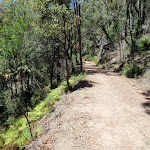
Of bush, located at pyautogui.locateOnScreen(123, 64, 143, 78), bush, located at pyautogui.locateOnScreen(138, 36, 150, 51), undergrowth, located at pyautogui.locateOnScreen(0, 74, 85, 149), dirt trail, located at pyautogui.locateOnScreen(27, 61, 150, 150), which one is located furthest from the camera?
bush, located at pyautogui.locateOnScreen(138, 36, 150, 51)

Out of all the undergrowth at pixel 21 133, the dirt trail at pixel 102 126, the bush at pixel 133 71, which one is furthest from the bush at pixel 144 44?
the undergrowth at pixel 21 133

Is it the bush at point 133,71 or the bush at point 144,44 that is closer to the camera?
the bush at point 133,71

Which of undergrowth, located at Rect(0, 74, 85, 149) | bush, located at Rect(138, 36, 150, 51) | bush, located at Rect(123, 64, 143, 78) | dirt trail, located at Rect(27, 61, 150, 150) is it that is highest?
bush, located at Rect(138, 36, 150, 51)

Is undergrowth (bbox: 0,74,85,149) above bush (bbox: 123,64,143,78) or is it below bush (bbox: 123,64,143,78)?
below

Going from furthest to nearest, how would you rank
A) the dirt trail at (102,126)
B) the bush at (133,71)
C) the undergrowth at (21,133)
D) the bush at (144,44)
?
the bush at (144,44)
the bush at (133,71)
the undergrowth at (21,133)
the dirt trail at (102,126)

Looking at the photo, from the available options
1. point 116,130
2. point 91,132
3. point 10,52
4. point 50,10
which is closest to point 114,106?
point 116,130

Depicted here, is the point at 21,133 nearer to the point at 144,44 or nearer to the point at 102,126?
the point at 102,126

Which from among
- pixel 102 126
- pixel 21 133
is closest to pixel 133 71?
pixel 102 126

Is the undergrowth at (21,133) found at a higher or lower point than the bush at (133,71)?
lower

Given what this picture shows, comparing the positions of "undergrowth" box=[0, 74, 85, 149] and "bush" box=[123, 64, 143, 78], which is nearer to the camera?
"undergrowth" box=[0, 74, 85, 149]

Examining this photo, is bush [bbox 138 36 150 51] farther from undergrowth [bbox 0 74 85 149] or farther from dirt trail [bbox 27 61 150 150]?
Answer: undergrowth [bbox 0 74 85 149]

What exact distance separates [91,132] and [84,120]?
76 cm

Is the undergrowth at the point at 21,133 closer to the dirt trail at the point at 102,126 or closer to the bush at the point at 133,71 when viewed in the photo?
the dirt trail at the point at 102,126

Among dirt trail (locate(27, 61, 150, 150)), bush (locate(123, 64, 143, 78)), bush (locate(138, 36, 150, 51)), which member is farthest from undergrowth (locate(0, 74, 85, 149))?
bush (locate(138, 36, 150, 51))
